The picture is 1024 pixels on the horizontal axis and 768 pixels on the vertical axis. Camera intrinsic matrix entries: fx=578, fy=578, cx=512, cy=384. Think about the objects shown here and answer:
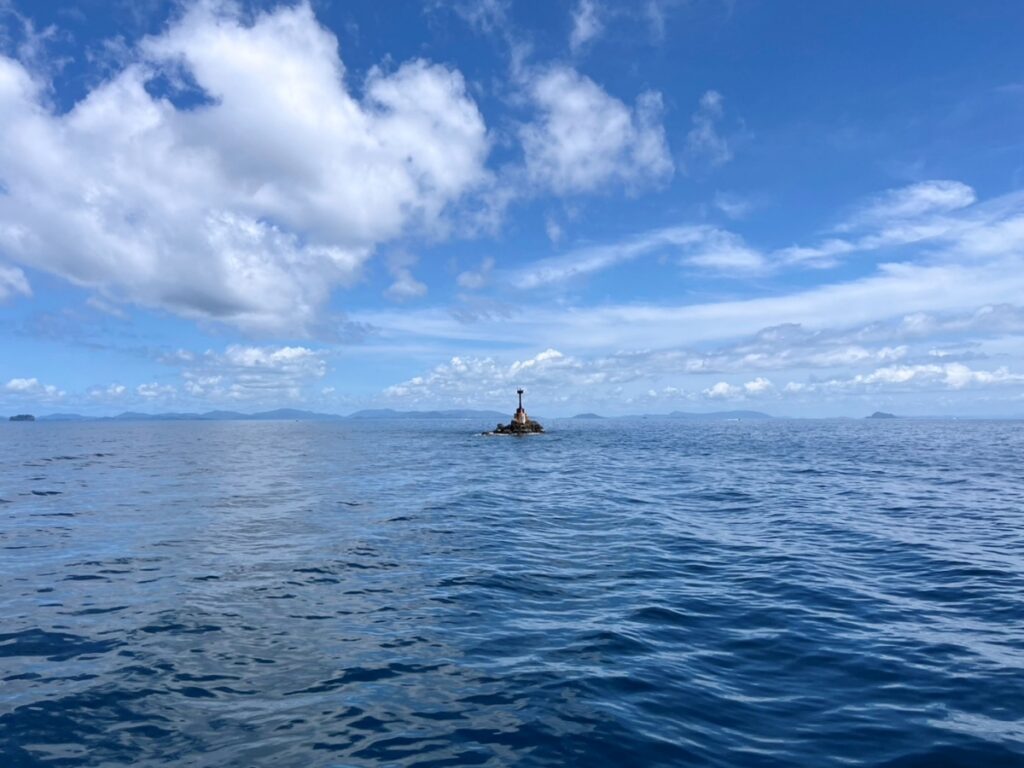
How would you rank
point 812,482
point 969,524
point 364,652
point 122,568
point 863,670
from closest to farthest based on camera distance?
point 863,670
point 364,652
point 122,568
point 969,524
point 812,482

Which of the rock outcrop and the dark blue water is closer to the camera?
the dark blue water

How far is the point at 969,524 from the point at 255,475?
44.3 m

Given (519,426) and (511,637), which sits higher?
(519,426)

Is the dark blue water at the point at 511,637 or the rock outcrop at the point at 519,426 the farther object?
the rock outcrop at the point at 519,426

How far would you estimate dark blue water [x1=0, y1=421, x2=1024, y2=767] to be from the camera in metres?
8.59

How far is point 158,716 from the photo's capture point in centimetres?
913

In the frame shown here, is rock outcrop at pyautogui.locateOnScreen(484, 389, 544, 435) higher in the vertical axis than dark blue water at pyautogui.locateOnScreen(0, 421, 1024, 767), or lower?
higher

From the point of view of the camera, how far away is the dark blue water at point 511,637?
8.59m

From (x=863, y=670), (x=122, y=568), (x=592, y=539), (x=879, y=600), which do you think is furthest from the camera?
(x=592, y=539)

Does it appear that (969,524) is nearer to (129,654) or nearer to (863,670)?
(863,670)

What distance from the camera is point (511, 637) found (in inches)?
491

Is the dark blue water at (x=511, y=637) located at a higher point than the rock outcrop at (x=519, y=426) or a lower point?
lower

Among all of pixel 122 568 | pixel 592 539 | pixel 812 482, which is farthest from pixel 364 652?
pixel 812 482

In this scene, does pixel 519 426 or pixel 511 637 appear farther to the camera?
pixel 519 426
